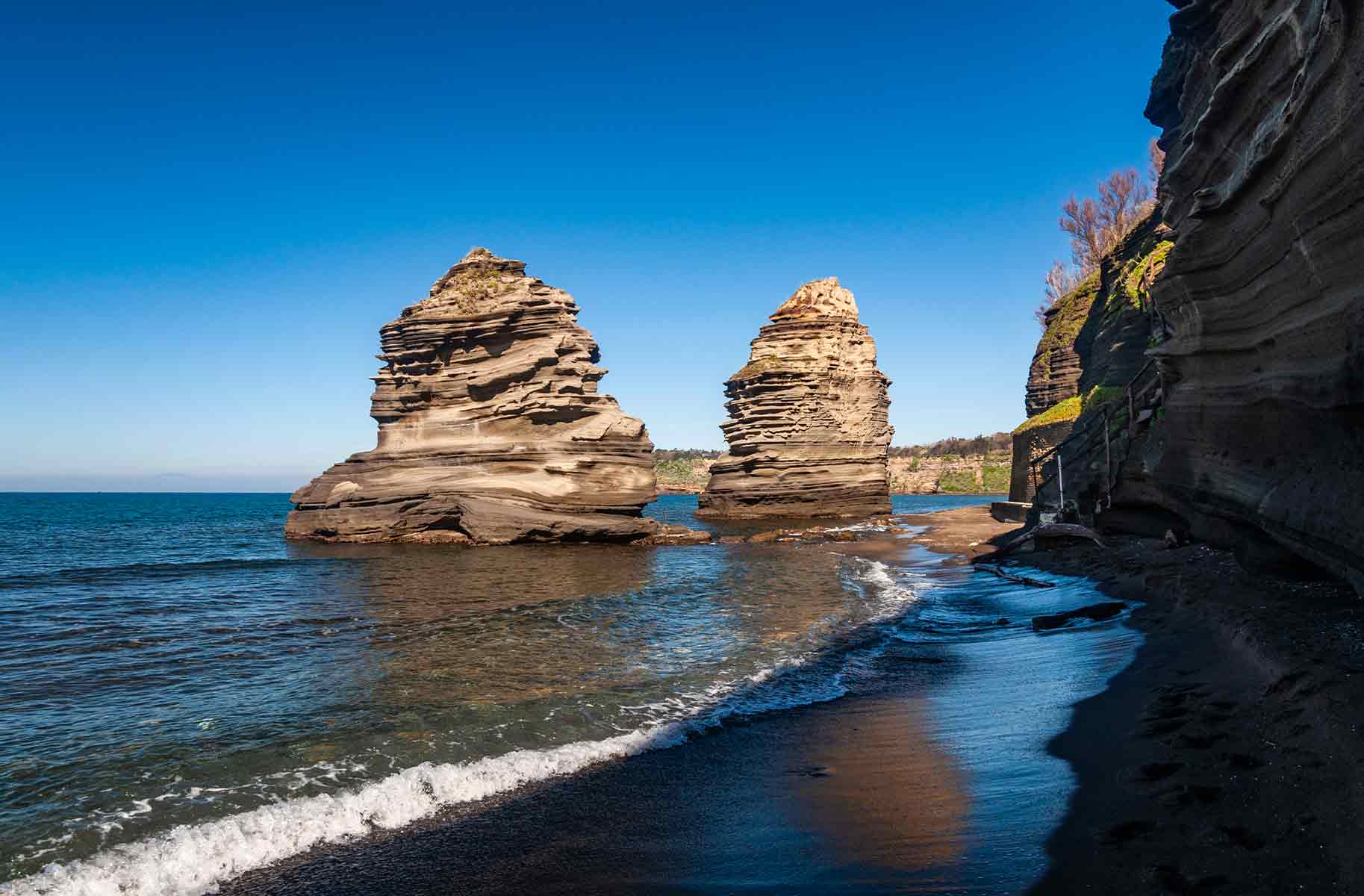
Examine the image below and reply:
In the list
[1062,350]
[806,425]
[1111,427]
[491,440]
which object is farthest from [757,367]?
[1111,427]

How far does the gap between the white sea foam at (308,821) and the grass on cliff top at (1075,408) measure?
1101 inches

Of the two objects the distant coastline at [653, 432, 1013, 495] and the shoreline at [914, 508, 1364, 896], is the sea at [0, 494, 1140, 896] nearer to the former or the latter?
the shoreline at [914, 508, 1364, 896]

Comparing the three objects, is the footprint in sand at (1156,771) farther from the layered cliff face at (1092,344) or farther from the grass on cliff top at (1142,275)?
the grass on cliff top at (1142,275)

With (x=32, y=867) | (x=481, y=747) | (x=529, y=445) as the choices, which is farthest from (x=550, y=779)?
(x=529, y=445)

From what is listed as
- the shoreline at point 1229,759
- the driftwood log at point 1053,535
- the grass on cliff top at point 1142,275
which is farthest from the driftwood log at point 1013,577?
the grass on cliff top at point 1142,275

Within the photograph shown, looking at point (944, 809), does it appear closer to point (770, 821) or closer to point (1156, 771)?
point (770, 821)

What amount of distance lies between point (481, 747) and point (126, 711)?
4.45 m

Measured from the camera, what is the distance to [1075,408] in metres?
36.5

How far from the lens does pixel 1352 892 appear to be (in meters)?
2.90

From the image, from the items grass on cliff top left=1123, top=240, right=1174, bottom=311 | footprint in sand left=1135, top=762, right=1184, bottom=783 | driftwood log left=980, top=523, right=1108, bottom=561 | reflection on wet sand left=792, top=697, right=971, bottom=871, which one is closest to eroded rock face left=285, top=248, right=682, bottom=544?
driftwood log left=980, top=523, right=1108, bottom=561

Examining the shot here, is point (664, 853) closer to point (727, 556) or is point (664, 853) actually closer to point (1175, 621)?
point (1175, 621)

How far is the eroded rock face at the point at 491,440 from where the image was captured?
103 ft

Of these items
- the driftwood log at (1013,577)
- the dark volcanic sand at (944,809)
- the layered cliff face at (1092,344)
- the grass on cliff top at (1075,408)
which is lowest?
the driftwood log at (1013,577)

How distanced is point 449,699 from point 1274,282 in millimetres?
8867
